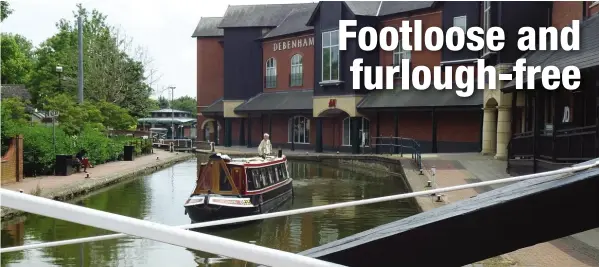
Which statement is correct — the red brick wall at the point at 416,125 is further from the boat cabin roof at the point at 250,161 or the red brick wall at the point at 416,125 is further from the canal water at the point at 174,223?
the boat cabin roof at the point at 250,161

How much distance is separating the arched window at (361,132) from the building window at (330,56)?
9.59 ft

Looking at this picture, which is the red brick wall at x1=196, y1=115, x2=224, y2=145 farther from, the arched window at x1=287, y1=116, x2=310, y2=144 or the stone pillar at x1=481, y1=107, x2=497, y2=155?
the stone pillar at x1=481, y1=107, x2=497, y2=155

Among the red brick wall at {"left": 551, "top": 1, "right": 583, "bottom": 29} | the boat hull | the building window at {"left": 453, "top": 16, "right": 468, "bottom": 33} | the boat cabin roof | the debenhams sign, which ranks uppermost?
the debenhams sign

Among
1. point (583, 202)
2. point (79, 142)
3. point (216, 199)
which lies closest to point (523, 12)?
point (216, 199)

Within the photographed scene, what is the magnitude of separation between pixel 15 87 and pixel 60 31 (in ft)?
40.6

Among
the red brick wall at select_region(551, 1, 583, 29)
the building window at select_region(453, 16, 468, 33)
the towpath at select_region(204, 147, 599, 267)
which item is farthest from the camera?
the building window at select_region(453, 16, 468, 33)

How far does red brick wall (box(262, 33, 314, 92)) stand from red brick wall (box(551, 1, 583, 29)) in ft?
68.7

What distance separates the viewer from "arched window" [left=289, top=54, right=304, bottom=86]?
43844 mm

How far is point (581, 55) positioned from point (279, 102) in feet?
96.3

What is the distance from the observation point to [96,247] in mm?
12703

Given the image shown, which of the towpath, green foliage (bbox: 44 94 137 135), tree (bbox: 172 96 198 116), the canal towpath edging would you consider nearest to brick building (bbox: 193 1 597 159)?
the towpath

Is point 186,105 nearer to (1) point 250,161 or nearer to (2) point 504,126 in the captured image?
(2) point 504,126

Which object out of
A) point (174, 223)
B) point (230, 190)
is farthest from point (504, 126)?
point (174, 223)

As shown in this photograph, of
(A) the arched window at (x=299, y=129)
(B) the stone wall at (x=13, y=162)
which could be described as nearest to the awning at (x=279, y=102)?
(A) the arched window at (x=299, y=129)
